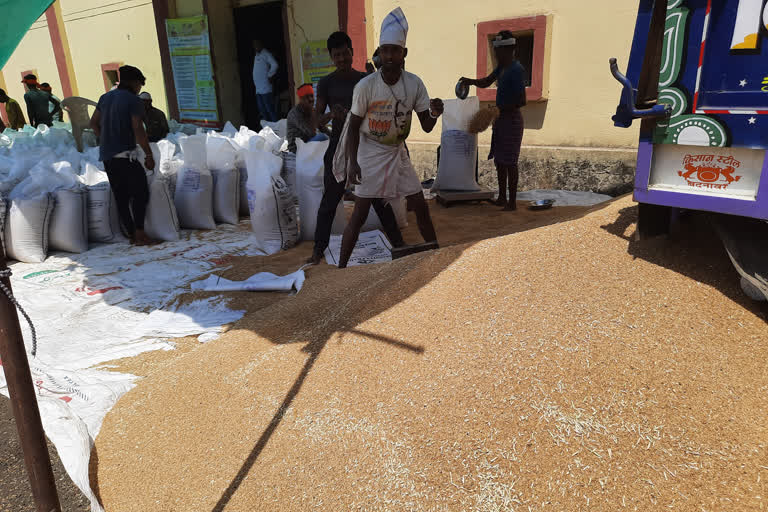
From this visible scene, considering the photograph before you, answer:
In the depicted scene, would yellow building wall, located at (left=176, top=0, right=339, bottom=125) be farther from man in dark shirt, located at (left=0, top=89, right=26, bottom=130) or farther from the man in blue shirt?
man in dark shirt, located at (left=0, top=89, right=26, bottom=130)

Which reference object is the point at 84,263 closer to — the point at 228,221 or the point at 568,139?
the point at 228,221

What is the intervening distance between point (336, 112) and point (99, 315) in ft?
6.12

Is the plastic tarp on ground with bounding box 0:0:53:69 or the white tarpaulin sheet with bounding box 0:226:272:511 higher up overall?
the plastic tarp on ground with bounding box 0:0:53:69

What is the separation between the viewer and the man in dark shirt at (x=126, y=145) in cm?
421

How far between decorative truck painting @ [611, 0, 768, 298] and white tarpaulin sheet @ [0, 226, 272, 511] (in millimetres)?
2180

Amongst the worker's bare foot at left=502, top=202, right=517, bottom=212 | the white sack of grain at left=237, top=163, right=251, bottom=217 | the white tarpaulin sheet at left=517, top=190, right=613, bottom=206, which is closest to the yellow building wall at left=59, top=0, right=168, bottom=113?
the white sack of grain at left=237, top=163, right=251, bottom=217

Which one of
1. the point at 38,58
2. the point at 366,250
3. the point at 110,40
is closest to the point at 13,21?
the point at 366,250

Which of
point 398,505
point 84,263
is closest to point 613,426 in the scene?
point 398,505

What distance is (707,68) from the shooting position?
1.78 m

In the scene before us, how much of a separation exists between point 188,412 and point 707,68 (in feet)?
7.05

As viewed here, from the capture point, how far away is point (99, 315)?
3.02 meters

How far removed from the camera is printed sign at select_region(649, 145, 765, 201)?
5.76 feet

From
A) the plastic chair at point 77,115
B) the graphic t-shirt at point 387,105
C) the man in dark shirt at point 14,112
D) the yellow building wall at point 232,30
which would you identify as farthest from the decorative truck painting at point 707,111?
the man in dark shirt at point 14,112

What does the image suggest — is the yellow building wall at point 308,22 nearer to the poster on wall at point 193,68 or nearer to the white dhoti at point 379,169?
the poster on wall at point 193,68
